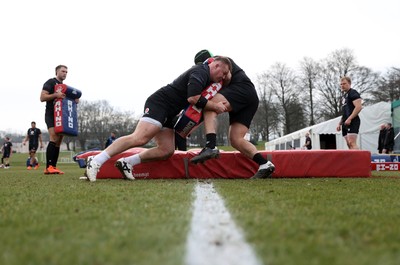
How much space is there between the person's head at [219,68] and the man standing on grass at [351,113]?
3335 mm

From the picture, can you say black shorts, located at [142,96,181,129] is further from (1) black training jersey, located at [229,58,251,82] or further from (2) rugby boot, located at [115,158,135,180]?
(1) black training jersey, located at [229,58,251,82]

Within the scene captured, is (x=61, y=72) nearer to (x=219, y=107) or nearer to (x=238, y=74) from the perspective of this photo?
(x=238, y=74)

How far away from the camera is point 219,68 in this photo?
507cm

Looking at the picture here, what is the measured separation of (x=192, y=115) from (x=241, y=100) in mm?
703

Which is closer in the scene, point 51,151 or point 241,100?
point 241,100

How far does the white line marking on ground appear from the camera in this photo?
1341 millimetres

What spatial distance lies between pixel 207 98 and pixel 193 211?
288cm

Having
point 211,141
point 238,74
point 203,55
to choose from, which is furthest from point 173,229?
point 203,55

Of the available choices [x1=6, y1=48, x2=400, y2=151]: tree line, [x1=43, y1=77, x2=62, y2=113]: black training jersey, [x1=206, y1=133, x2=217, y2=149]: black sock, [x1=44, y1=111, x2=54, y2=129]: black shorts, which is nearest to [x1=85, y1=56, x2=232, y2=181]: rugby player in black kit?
[x1=206, y1=133, x2=217, y2=149]: black sock

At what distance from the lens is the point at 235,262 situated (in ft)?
4.31

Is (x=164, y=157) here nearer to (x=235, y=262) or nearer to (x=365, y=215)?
(x=365, y=215)

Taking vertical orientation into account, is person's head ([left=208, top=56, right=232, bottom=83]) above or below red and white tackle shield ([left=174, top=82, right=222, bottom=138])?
above

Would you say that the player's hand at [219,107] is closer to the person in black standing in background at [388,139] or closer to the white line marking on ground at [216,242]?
the white line marking on ground at [216,242]

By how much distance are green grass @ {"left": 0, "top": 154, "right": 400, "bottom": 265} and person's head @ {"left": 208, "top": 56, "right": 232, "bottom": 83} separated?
2.35 m
